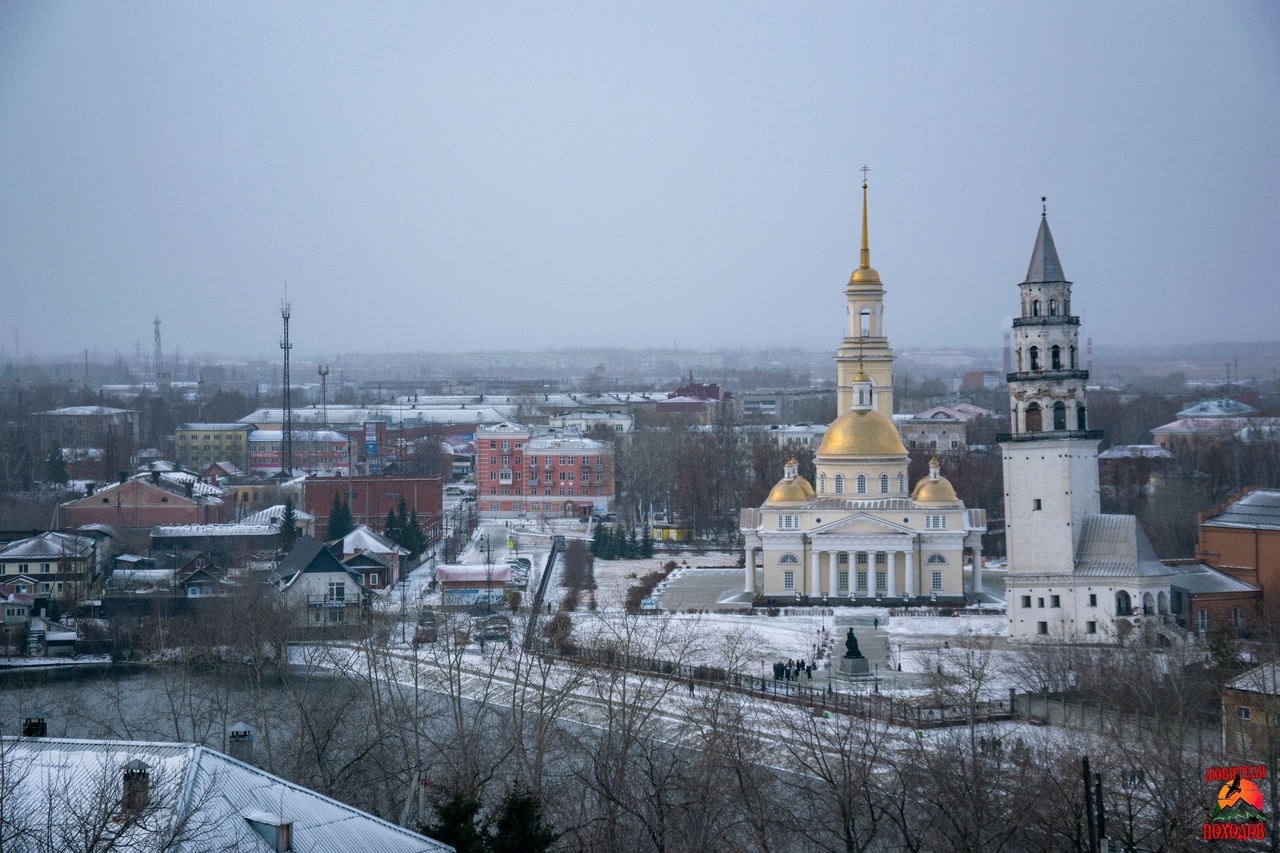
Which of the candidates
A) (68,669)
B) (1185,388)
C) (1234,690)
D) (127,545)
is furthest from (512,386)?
(1234,690)

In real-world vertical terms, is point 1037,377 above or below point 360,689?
above

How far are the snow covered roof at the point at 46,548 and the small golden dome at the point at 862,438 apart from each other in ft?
53.6

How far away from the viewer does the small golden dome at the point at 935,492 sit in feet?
118

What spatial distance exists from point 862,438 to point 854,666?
35.4ft

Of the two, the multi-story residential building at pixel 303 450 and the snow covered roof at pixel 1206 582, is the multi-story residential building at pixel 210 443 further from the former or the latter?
the snow covered roof at pixel 1206 582

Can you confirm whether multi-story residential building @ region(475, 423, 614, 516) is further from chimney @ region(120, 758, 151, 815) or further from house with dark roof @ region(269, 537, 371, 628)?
chimney @ region(120, 758, 151, 815)

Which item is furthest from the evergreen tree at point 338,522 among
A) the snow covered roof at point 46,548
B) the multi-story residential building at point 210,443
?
the multi-story residential building at point 210,443

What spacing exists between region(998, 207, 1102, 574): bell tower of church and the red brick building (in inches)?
855

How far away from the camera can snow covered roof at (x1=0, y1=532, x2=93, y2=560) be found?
36750 mm

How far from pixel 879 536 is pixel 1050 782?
18891mm

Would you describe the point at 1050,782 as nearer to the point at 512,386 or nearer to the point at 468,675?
the point at 468,675

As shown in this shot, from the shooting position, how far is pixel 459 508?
181 ft

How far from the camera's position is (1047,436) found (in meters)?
29.5

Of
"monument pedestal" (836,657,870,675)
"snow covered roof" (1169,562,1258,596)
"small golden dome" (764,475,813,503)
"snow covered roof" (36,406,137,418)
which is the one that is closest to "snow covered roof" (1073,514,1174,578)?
"snow covered roof" (1169,562,1258,596)
